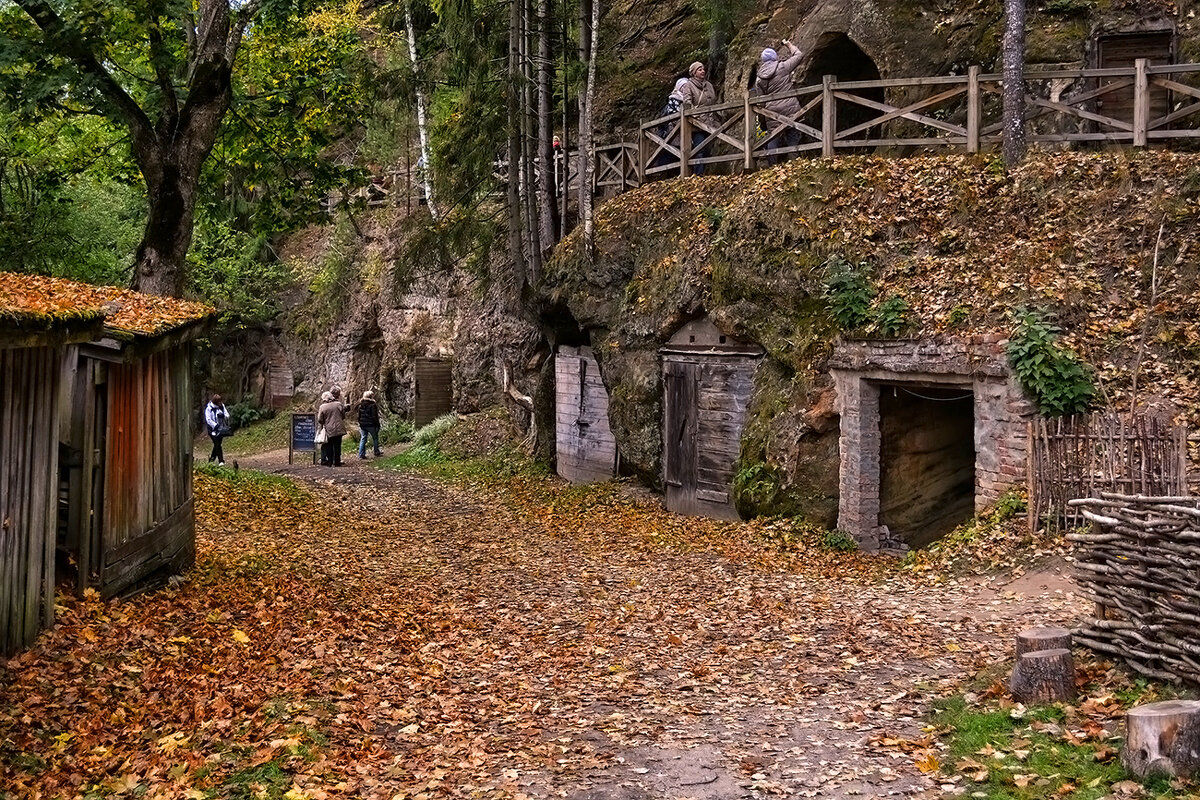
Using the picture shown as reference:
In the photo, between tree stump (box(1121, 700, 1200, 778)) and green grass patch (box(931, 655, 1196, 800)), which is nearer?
tree stump (box(1121, 700, 1200, 778))

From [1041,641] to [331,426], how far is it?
2027 cm

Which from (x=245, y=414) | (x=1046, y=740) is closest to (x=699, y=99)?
(x=1046, y=740)

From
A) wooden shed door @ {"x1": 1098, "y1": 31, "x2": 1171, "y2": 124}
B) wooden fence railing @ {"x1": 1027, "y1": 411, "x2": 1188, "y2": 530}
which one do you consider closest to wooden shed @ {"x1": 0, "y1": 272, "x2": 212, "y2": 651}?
wooden fence railing @ {"x1": 1027, "y1": 411, "x2": 1188, "y2": 530}

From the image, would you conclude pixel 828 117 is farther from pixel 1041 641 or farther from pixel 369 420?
pixel 369 420

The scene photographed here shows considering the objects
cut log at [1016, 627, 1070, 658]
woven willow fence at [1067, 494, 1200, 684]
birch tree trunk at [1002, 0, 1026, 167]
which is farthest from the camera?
birch tree trunk at [1002, 0, 1026, 167]

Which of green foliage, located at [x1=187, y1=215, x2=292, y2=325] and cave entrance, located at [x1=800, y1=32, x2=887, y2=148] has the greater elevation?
cave entrance, located at [x1=800, y1=32, x2=887, y2=148]

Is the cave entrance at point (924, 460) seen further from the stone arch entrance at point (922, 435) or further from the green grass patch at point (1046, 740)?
the green grass patch at point (1046, 740)

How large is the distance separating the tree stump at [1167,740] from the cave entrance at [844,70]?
15.6 metres

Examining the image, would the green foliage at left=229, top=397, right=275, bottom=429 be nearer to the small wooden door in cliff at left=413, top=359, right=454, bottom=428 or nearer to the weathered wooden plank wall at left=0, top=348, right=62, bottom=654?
the small wooden door in cliff at left=413, top=359, right=454, bottom=428

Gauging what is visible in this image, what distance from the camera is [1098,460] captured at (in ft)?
37.7

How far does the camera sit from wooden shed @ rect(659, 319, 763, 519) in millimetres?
16203

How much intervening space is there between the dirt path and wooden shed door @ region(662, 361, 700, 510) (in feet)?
8.04

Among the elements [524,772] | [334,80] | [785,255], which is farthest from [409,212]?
[524,772]

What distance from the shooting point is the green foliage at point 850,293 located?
14.1 meters
